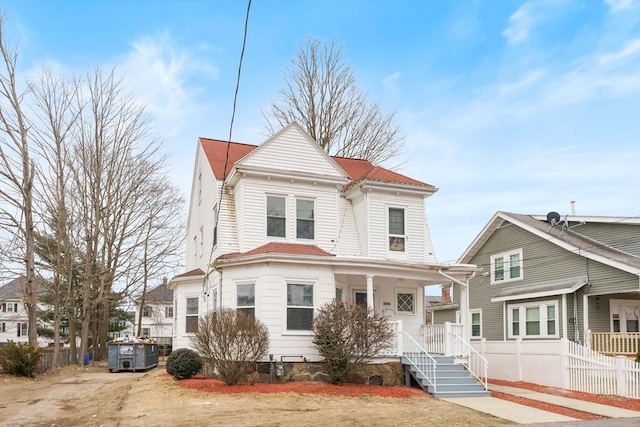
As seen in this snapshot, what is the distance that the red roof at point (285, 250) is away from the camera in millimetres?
17203

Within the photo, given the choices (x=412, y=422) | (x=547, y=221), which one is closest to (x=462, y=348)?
(x=412, y=422)

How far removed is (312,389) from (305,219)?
602 centimetres

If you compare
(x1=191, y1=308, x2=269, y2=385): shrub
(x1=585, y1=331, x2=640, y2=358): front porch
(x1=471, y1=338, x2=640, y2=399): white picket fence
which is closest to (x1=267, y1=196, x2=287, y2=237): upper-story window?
(x1=191, y1=308, x2=269, y2=385): shrub

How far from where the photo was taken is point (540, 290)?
23.9 metres

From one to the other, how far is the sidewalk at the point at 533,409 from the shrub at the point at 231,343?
497 centimetres

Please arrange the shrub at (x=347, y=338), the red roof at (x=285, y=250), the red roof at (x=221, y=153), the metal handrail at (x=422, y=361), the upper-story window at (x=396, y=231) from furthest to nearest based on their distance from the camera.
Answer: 1. the red roof at (x=221, y=153)
2. the upper-story window at (x=396, y=231)
3. the red roof at (x=285, y=250)
4. the metal handrail at (x=422, y=361)
5. the shrub at (x=347, y=338)

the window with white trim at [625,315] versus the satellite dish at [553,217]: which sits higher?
the satellite dish at [553,217]

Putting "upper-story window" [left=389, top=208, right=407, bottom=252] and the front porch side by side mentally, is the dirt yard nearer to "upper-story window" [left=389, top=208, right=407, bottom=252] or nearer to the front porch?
"upper-story window" [left=389, top=208, right=407, bottom=252]

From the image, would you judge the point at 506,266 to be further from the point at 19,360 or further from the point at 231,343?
the point at 19,360

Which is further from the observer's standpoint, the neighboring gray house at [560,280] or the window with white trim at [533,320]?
the window with white trim at [533,320]

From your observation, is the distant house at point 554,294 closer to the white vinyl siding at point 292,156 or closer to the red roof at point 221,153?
the white vinyl siding at point 292,156

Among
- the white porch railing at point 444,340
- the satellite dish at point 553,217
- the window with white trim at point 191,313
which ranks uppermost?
the satellite dish at point 553,217

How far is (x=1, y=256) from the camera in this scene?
89.7 ft

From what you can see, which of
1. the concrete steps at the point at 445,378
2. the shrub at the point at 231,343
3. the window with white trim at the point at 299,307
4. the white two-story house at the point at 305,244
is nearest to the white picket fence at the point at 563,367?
the concrete steps at the point at 445,378
